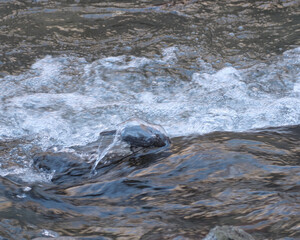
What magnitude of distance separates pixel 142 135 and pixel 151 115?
973 millimetres

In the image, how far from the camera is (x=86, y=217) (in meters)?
2.72

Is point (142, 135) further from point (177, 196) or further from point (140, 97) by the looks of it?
point (140, 97)

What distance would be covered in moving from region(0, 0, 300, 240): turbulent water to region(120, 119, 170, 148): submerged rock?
0.35 feet

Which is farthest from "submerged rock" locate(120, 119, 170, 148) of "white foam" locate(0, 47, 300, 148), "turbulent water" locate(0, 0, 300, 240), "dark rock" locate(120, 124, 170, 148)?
"white foam" locate(0, 47, 300, 148)

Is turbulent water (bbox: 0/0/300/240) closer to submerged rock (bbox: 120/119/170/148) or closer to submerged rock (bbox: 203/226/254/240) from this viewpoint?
submerged rock (bbox: 120/119/170/148)

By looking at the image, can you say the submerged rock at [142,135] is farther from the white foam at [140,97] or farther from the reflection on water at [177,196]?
the white foam at [140,97]

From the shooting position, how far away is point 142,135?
3.73 metres

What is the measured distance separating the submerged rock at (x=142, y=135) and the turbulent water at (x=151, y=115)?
11 centimetres

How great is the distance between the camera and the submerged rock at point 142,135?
146 inches

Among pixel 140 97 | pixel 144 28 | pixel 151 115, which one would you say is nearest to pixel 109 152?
pixel 151 115

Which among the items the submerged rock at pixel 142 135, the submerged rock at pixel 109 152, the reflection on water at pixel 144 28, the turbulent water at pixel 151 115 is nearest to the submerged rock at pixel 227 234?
the turbulent water at pixel 151 115

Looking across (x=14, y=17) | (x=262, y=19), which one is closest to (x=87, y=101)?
(x=14, y=17)

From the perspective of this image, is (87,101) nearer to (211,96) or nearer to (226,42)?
(211,96)

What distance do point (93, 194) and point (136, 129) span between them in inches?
34.9
